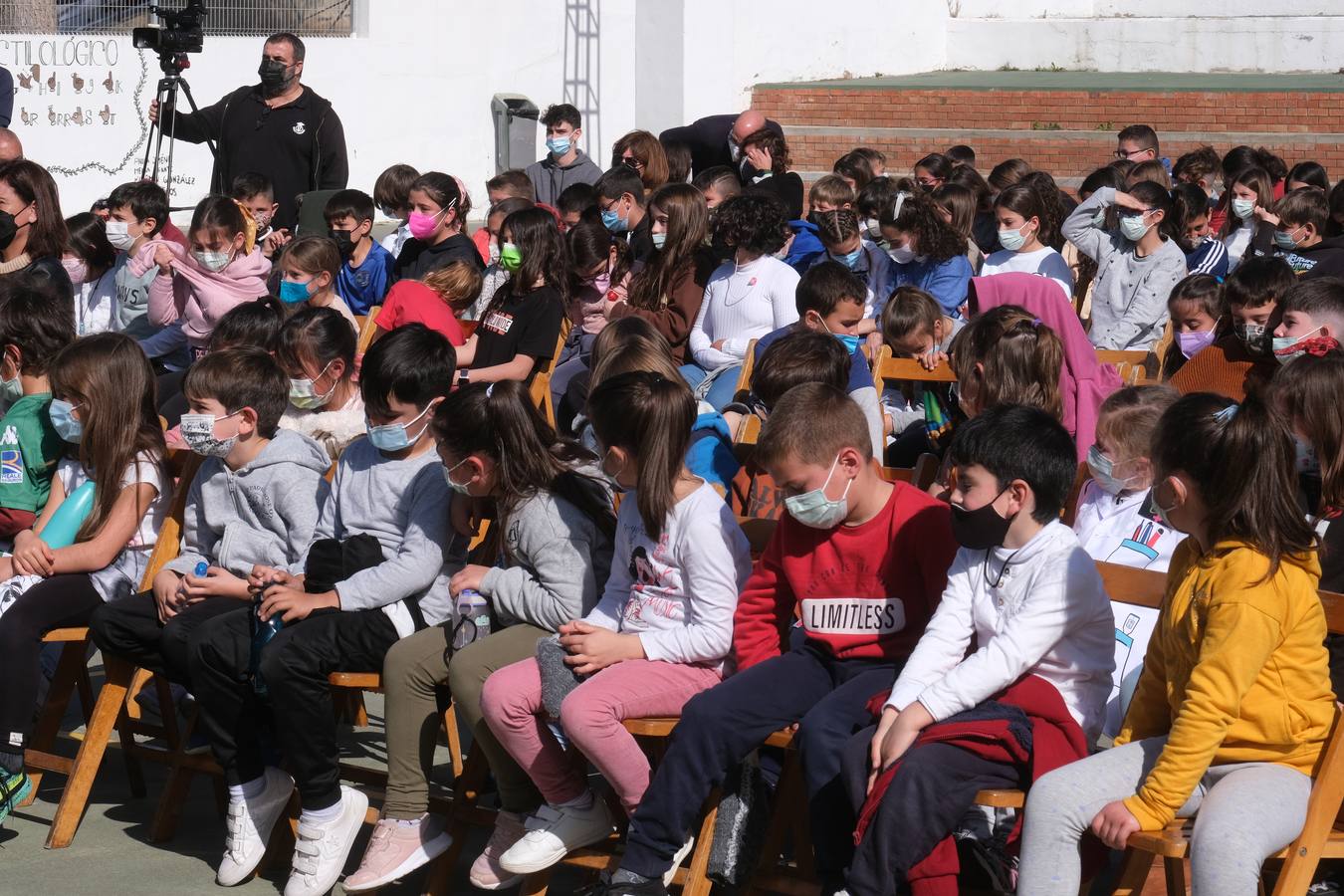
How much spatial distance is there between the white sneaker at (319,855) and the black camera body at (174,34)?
7.34m

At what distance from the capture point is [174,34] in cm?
1025

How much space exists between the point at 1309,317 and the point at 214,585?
3.25m

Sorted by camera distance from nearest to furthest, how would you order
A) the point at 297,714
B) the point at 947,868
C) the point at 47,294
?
the point at 947,868, the point at 297,714, the point at 47,294

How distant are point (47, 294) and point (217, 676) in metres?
1.77

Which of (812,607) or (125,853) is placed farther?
(125,853)

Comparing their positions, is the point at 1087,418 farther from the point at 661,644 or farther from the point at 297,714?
the point at 297,714

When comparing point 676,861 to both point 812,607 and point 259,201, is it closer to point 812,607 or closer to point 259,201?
point 812,607

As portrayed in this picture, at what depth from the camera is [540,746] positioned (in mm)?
3707

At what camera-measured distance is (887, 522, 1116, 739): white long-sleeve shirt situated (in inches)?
130

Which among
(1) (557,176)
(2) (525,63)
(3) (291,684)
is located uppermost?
(2) (525,63)

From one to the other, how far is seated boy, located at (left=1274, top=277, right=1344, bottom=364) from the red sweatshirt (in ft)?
5.90

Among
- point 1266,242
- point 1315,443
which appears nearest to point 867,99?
point 1266,242

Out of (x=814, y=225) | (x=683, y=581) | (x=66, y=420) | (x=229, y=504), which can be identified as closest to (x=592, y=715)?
(x=683, y=581)

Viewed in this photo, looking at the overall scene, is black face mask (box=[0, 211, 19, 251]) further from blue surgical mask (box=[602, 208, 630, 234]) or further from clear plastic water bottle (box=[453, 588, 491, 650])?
clear plastic water bottle (box=[453, 588, 491, 650])
